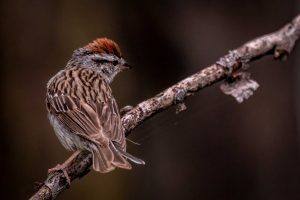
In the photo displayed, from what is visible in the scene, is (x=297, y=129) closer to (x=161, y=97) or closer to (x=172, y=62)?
(x=172, y=62)

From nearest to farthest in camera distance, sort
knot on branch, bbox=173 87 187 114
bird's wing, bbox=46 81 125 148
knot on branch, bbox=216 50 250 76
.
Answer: bird's wing, bbox=46 81 125 148
knot on branch, bbox=173 87 187 114
knot on branch, bbox=216 50 250 76

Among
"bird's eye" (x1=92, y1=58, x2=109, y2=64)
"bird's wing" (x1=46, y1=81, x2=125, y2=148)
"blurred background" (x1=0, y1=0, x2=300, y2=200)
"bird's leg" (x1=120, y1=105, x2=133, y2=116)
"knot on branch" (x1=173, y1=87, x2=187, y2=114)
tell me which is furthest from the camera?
"blurred background" (x1=0, y1=0, x2=300, y2=200)

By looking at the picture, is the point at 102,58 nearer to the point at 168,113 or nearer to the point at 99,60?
the point at 99,60

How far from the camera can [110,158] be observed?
7312 mm

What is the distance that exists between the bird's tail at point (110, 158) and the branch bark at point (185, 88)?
0.20 m

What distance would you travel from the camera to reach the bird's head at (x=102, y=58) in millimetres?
8734

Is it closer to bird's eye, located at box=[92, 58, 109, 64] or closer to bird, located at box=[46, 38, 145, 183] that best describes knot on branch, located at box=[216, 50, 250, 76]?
bird, located at box=[46, 38, 145, 183]

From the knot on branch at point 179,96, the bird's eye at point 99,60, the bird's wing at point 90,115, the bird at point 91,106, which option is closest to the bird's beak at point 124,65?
the bird at point 91,106

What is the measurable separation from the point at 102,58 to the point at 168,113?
119 cm

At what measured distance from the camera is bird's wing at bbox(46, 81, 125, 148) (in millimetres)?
7568

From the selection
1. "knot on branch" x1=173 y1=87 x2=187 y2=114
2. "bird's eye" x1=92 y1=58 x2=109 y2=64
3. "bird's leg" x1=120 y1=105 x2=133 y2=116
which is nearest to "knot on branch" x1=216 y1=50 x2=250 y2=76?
"knot on branch" x1=173 y1=87 x2=187 y2=114

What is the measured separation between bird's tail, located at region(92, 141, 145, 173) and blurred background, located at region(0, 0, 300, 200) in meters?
2.04

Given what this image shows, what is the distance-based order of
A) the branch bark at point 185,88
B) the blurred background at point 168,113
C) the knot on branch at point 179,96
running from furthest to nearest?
the blurred background at point 168,113 < the knot on branch at point 179,96 < the branch bark at point 185,88

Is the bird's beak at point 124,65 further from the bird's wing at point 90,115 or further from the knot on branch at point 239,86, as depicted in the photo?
the knot on branch at point 239,86
